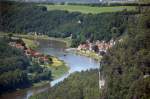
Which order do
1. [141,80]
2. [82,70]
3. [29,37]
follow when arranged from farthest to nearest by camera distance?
[29,37] < [82,70] < [141,80]

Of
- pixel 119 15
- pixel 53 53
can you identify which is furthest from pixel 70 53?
pixel 119 15

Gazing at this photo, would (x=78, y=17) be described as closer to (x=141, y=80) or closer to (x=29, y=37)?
(x=29, y=37)

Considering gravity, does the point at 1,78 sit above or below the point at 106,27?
below

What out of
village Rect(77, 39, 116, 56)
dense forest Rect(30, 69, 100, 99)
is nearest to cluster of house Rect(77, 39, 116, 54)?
village Rect(77, 39, 116, 56)

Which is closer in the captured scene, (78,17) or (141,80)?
(141,80)

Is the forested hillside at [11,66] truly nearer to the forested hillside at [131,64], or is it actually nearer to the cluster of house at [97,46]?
the cluster of house at [97,46]

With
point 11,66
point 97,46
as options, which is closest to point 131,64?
point 97,46

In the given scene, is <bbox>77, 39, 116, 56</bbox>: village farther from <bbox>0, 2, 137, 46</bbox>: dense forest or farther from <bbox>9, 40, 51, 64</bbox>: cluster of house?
<bbox>9, 40, 51, 64</bbox>: cluster of house
